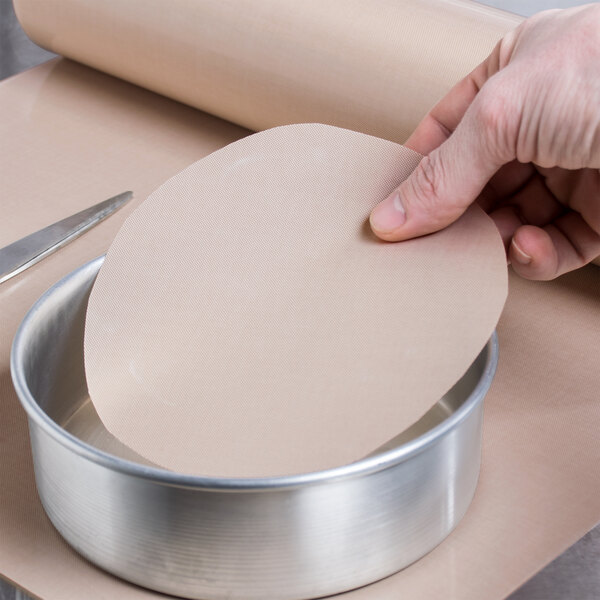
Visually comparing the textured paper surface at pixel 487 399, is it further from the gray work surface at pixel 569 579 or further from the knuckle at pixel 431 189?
the knuckle at pixel 431 189

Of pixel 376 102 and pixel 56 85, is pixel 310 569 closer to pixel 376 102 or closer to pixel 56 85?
pixel 376 102

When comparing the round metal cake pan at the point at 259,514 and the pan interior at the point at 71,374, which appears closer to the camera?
the round metal cake pan at the point at 259,514

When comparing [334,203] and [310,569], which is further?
[334,203]

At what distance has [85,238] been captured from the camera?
81 cm

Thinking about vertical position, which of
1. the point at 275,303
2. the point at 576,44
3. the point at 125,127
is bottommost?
the point at 125,127

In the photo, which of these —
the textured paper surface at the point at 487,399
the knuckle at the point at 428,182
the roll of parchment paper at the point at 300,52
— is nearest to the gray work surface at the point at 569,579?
the textured paper surface at the point at 487,399

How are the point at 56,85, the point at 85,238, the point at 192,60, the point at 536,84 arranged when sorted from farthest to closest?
the point at 56,85
the point at 192,60
the point at 85,238
the point at 536,84

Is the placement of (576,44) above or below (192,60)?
above

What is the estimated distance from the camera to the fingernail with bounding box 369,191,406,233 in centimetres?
56

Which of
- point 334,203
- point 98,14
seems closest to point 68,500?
point 334,203

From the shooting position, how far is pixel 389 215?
56cm

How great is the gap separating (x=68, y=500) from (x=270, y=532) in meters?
0.13

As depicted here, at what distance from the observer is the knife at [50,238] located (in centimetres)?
76

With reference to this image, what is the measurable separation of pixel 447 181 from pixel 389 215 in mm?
44
